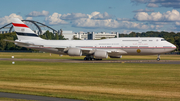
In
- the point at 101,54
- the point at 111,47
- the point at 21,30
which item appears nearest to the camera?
the point at 101,54

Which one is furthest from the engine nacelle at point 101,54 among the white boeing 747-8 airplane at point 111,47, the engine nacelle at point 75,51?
the engine nacelle at point 75,51

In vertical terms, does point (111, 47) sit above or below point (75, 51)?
above

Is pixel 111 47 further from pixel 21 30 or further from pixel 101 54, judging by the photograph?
pixel 21 30

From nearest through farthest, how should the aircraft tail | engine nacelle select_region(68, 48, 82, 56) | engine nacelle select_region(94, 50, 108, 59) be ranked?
engine nacelle select_region(94, 50, 108, 59), engine nacelle select_region(68, 48, 82, 56), the aircraft tail

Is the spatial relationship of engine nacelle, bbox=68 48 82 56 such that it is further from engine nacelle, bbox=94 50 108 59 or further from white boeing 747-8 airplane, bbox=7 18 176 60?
engine nacelle, bbox=94 50 108 59

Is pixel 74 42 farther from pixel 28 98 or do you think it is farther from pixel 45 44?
pixel 28 98

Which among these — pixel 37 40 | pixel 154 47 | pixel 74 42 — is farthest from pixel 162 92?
pixel 37 40

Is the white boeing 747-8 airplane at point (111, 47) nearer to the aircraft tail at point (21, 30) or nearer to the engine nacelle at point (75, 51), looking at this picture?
the engine nacelle at point (75, 51)

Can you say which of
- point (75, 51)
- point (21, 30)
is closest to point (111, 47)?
point (75, 51)

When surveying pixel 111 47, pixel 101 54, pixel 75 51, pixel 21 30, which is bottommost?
pixel 101 54

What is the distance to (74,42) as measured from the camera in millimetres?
57375

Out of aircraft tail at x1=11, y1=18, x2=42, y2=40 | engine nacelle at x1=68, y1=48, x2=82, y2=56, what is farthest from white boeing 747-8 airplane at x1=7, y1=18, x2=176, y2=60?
aircraft tail at x1=11, y1=18, x2=42, y2=40

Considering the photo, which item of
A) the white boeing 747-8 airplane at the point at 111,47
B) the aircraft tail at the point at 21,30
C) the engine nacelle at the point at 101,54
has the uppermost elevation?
the aircraft tail at the point at 21,30

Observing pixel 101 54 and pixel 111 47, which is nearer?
pixel 101 54
